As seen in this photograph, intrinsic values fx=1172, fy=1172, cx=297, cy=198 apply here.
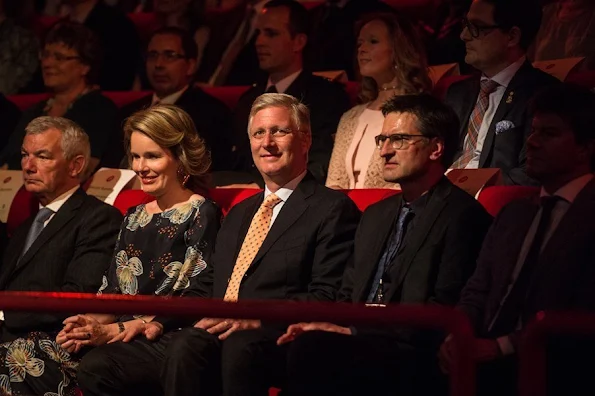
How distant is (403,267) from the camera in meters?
2.85

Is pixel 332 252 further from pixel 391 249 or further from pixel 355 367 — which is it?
pixel 355 367

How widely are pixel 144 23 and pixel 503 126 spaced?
2833 millimetres

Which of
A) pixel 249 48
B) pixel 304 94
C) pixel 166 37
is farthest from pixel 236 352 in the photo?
pixel 249 48

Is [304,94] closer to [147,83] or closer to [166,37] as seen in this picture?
[166,37]

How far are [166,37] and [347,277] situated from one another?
2067mm

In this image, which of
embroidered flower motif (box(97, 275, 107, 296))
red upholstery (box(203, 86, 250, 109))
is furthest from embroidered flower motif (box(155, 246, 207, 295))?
red upholstery (box(203, 86, 250, 109))

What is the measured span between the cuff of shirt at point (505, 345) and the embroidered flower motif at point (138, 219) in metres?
1.28

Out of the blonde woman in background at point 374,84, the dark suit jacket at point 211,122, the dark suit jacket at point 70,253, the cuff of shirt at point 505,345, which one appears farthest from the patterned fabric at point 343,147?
the cuff of shirt at point 505,345

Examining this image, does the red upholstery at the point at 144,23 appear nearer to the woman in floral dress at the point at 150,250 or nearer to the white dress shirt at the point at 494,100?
the woman in floral dress at the point at 150,250

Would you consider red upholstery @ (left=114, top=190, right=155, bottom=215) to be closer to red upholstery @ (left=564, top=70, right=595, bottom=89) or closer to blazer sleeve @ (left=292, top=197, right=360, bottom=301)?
blazer sleeve @ (left=292, top=197, right=360, bottom=301)

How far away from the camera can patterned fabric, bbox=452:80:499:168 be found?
3641mm

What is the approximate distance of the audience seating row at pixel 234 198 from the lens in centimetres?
306

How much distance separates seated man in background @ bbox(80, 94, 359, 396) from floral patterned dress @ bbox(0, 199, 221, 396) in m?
0.07

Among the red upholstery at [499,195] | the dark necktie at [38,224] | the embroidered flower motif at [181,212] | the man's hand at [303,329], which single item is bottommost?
the man's hand at [303,329]
